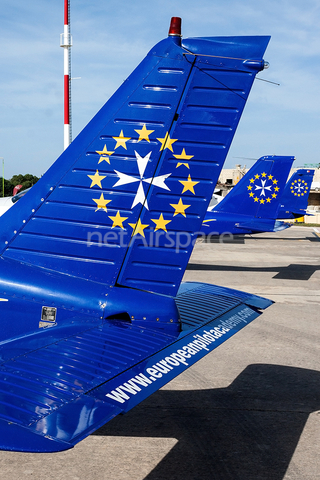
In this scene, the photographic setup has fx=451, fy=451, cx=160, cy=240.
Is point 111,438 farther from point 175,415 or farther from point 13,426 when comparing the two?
point 13,426

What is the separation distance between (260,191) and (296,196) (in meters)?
10.3

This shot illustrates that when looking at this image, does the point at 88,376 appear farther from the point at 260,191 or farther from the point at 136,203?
the point at 260,191

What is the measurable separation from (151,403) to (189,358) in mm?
2585

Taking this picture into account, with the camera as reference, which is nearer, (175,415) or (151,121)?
(151,121)

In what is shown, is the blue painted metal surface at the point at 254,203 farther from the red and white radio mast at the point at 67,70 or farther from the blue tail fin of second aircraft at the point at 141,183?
the blue tail fin of second aircraft at the point at 141,183

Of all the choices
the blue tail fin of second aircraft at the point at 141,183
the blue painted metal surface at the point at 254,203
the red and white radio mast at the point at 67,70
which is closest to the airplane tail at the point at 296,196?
the blue painted metal surface at the point at 254,203

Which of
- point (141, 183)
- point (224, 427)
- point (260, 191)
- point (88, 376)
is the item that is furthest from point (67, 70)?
point (88, 376)

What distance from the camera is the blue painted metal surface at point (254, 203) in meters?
18.0

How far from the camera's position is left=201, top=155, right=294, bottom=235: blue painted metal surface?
59.2 feet

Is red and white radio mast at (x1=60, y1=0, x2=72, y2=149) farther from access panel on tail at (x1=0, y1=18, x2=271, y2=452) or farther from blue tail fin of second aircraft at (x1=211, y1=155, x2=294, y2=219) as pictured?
access panel on tail at (x1=0, y1=18, x2=271, y2=452)

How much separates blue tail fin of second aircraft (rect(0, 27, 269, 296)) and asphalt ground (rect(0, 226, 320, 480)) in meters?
1.60

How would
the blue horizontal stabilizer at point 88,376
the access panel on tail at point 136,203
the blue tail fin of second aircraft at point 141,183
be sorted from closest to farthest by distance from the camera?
the blue horizontal stabilizer at point 88,376, the access panel on tail at point 136,203, the blue tail fin of second aircraft at point 141,183

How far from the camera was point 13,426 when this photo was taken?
81.7 inches

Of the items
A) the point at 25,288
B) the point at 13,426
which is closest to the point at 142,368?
the point at 13,426
